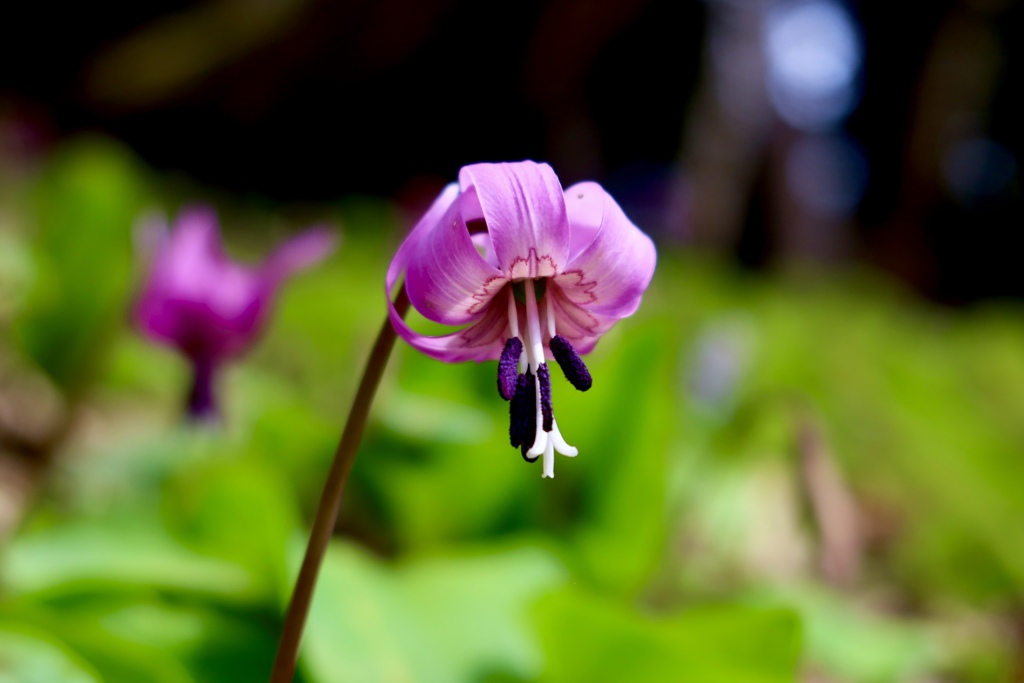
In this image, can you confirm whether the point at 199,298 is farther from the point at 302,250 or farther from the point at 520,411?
the point at 520,411

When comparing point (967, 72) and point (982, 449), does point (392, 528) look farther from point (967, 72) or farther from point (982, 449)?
point (967, 72)

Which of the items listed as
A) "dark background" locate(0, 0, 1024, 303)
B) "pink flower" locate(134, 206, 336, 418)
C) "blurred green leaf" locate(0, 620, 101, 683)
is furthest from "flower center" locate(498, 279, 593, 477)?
"dark background" locate(0, 0, 1024, 303)

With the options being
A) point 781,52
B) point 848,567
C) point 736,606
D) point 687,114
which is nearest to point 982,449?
point 848,567

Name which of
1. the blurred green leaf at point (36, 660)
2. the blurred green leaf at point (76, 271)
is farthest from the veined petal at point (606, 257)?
the blurred green leaf at point (76, 271)

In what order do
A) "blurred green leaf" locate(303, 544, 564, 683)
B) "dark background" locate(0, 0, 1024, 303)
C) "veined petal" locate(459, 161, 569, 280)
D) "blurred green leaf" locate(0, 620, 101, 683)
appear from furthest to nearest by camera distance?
"dark background" locate(0, 0, 1024, 303) → "blurred green leaf" locate(303, 544, 564, 683) → "blurred green leaf" locate(0, 620, 101, 683) → "veined petal" locate(459, 161, 569, 280)

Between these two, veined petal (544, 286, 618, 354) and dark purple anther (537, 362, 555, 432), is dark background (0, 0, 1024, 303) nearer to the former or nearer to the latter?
veined petal (544, 286, 618, 354)

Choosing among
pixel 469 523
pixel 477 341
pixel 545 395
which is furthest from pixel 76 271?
pixel 545 395
